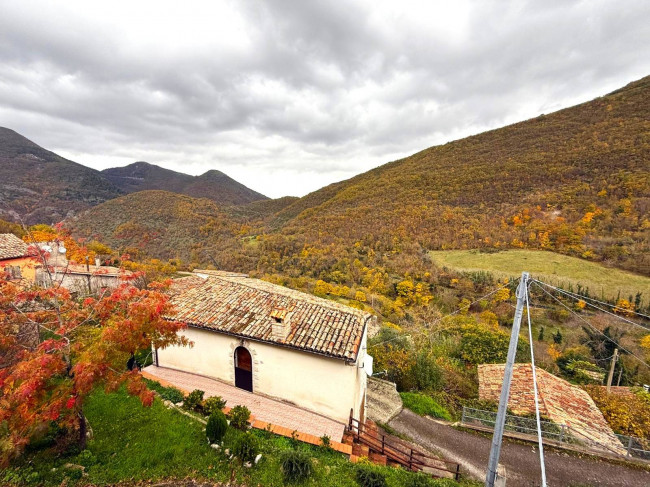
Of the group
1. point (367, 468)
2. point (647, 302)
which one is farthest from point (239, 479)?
point (647, 302)

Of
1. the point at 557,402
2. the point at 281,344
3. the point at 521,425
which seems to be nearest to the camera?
the point at 281,344

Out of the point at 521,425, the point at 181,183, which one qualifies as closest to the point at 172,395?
the point at 521,425

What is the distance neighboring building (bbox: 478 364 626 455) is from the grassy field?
1316 inches

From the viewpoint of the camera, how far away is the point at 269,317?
11.7 m

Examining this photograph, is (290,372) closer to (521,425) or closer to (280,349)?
(280,349)

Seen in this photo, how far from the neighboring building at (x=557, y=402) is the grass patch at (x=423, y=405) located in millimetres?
2487

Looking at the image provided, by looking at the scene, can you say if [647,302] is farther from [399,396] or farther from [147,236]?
[147,236]

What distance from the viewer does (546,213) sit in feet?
198

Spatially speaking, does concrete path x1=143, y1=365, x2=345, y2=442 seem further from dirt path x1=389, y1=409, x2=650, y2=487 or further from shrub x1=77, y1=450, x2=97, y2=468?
dirt path x1=389, y1=409, x2=650, y2=487

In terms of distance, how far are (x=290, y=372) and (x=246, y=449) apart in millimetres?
3543

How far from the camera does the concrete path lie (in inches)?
380

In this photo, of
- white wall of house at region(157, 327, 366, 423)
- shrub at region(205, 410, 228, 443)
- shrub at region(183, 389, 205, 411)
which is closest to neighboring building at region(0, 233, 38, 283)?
white wall of house at region(157, 327, 366, 423)

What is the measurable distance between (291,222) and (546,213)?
217ft

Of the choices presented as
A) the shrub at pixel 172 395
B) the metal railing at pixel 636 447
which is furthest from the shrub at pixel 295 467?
the metal railing at pixel 636 447
